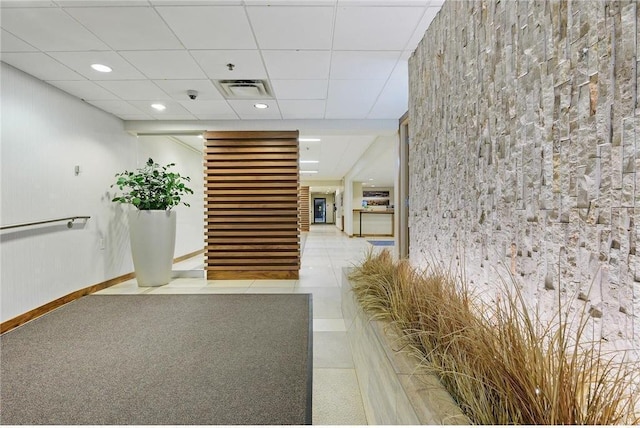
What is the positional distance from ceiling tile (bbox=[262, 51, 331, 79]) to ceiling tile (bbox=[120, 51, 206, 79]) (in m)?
0.78

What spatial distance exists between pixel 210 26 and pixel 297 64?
91 centimetres

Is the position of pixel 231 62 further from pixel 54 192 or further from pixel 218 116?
pixel 54 192

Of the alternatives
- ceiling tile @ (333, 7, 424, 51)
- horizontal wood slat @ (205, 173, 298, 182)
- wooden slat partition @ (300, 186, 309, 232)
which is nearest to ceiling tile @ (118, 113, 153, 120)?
horizontal wood slat @ (205, 173, 298, 182)

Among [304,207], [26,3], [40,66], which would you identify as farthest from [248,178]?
[304,207]

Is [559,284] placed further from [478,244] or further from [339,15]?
[339,15]

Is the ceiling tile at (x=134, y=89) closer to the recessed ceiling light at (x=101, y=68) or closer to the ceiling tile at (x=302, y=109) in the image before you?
the recessed ceiling light at (x=101, y=68)

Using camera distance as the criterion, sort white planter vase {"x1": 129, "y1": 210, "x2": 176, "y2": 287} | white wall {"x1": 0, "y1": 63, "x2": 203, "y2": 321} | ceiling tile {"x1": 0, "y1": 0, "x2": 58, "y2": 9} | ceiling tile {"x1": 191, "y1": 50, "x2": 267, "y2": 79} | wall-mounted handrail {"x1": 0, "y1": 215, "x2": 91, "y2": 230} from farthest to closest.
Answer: white planter vase {"x1": 129, "y1": 210, "x2": 176, "y2": 287} → white wall {"x1": 0, "y1": 63, "x2": 203, "y2": 321} → wall-mounted handrail {"x1": 0, "y1": 215, "x2": 91, "y2": 230} → ceiling tile {"x1": 191, "y1": 50, "x2": 267, "y2": 79} → ceiling tile {"x1": 0, "y1": 0, "x2": 58, "y2": 9}

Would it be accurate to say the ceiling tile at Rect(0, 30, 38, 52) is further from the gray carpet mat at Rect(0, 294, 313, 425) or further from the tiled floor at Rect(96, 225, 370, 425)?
the tiled floor at Rect(96, 225, 370, 425)

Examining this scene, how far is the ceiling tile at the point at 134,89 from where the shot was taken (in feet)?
11.1

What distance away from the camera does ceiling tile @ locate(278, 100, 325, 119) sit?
4.04 metres

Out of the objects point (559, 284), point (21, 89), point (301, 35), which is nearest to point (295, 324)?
point (559, 284)

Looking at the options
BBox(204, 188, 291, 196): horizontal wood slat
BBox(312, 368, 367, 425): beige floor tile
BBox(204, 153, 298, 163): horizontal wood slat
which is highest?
BBox(204, 153, 298, 163): horizontal wood slat

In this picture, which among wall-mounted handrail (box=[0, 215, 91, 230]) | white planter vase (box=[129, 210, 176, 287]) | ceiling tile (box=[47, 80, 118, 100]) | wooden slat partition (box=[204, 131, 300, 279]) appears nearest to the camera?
wall-mounted handrail (box=[0, 215, 91, 230])

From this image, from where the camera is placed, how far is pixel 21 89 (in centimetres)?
306
